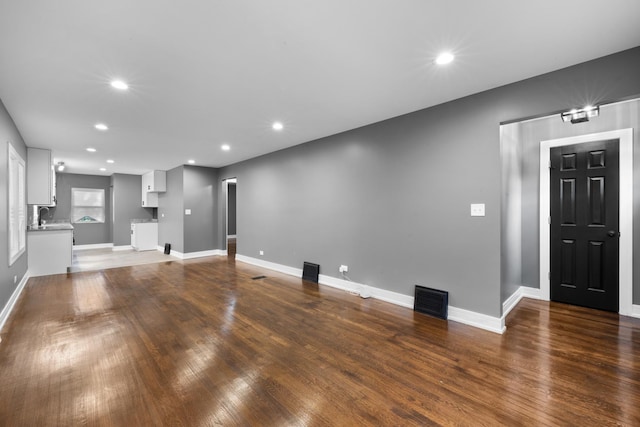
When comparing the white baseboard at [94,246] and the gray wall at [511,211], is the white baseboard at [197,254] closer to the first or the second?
the white baseboard at [94,246]

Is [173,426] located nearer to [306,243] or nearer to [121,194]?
[306,243]

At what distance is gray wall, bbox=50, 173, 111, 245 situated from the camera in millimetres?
8461

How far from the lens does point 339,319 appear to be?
313 centimetres

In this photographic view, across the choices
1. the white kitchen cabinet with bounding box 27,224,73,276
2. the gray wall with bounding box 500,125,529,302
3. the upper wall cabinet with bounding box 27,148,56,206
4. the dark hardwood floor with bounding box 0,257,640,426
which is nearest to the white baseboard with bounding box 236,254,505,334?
the dark hardwood floor with bounding box 0,257,640,426

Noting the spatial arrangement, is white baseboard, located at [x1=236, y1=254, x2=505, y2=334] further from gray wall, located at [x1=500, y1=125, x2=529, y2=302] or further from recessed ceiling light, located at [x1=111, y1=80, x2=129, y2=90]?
recessed ceiling light, located at [x1=111, y1=80, x2=129, y2=90]

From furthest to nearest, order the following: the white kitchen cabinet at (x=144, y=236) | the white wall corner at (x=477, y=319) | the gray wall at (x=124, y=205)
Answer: the gray wall at (x=124, y=205) → the white kitchen cabinet at (x=144, y=236) → the white wall corner at (x=477, y=319)

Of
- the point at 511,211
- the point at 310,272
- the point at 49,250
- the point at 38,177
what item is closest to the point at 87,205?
the point at 49,250

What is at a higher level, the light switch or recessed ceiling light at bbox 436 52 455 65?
recessed ceiling light at bbox 436 52 455 65

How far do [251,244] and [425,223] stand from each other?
14.1ft

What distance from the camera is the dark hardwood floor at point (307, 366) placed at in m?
1.66

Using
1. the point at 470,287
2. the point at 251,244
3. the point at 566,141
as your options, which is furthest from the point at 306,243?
the point at 566,141

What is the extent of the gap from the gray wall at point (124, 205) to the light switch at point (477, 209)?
9.82m

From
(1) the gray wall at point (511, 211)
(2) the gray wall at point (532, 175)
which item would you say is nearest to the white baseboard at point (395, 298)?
(1) the gray wall at point (511, 211)

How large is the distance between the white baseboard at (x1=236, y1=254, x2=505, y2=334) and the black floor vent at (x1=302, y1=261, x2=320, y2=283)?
0.29 ft
